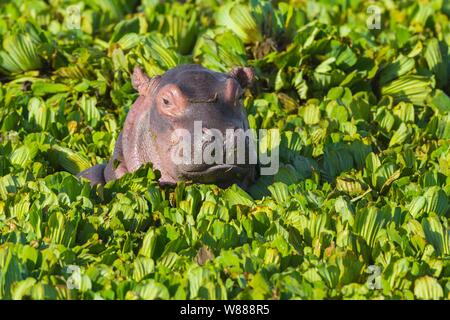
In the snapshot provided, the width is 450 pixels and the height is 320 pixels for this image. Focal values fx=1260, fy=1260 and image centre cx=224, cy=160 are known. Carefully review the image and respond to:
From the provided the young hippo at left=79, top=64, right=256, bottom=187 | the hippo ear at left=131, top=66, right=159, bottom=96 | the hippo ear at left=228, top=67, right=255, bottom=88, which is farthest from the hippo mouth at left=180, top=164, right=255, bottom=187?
the hippo ear at left=131, top=66, right=159, bottom=96

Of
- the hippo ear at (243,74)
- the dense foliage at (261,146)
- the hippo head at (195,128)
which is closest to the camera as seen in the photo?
the dense foliage at (261,146)

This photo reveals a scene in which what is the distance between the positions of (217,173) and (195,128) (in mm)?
291

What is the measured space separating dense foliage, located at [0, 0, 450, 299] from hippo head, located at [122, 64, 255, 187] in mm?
118

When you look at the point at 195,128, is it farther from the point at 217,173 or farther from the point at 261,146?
the point at 261,146

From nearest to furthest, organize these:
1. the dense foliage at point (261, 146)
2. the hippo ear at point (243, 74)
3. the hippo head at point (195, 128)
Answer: the dense foliage at point (261, 146), the hippo head at point (195, 128), the hippo ear at point (243, 74)

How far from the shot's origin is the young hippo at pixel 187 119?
22.5 ft

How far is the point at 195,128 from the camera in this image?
6801 millimetres

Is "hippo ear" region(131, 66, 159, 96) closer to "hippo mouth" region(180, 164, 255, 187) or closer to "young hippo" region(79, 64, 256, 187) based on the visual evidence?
"young hippo" region(79, 64, 256, 187)

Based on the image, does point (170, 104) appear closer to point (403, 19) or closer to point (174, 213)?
point (174, 213)

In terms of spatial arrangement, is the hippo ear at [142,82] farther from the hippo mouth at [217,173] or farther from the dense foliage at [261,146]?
the hippo mouth at [217,173]

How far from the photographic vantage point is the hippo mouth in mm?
6867

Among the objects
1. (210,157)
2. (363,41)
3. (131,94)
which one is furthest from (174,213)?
(363,41)

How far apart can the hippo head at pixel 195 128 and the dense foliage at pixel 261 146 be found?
4.7 inches

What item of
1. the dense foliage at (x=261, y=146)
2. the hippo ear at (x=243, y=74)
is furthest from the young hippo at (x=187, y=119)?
the dense foliage at (x=261, y=146)
